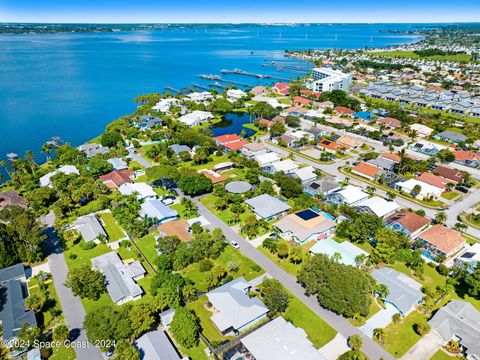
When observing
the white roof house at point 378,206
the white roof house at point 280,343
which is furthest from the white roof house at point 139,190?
the white roof house at point 378,206

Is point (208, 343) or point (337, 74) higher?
point (337, 74)

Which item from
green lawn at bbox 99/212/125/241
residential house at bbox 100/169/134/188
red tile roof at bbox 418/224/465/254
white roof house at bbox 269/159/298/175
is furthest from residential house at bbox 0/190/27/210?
red tile roof at bbox 418/224/465/254

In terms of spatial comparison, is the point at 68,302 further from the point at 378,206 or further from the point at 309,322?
the point at 378,206

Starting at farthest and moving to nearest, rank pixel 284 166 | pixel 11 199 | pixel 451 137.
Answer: pixel 451 137 → pixel 284 166 → pixel 11 199

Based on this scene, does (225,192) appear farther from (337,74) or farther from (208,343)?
(337,74)

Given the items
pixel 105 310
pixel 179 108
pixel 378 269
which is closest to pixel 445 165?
pixel 378 269

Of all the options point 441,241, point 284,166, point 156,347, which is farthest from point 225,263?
point 284,166

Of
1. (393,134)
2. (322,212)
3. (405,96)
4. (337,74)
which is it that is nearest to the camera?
(322,212)
